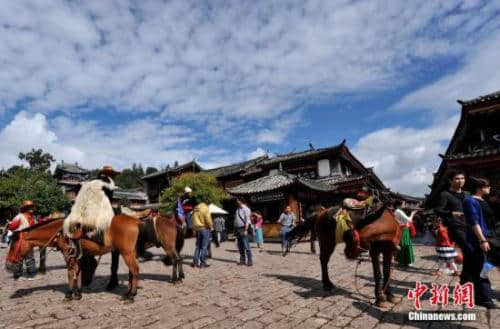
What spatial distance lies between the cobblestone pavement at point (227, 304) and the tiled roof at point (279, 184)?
36.5 ft

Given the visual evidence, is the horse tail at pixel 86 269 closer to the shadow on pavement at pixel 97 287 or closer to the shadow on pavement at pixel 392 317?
the shadow on pavement at pixel 97 287

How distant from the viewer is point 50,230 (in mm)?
5754

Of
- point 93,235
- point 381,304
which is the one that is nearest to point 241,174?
point 93,235

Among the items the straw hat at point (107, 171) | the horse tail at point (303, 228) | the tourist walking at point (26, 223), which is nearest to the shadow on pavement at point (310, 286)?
the horse tail at point (303, 228)

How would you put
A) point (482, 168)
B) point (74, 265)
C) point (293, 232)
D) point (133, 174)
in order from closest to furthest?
point (74, 265), point (293, 232), point (482, 168), point (133, 174)

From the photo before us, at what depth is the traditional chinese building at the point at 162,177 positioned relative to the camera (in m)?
41.0

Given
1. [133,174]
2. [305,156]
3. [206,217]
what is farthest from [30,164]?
[206,217]

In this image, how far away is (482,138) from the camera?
502 inches

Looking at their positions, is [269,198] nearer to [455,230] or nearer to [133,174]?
[455,230]

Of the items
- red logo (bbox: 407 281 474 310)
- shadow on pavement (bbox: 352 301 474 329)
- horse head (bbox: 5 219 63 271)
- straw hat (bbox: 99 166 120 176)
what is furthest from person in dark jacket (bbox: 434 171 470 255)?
horse head (bbox: 5 219 63 271)

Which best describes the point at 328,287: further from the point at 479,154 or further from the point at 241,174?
the point at 241,174

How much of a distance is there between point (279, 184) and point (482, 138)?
429 inches

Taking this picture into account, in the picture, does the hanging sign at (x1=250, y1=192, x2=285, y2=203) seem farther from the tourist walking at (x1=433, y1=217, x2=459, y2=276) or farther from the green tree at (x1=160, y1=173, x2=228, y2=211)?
the tourist walking at (x1=433, y1=217, x2=459, y2=276)

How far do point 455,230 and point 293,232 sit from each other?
10.2ft
